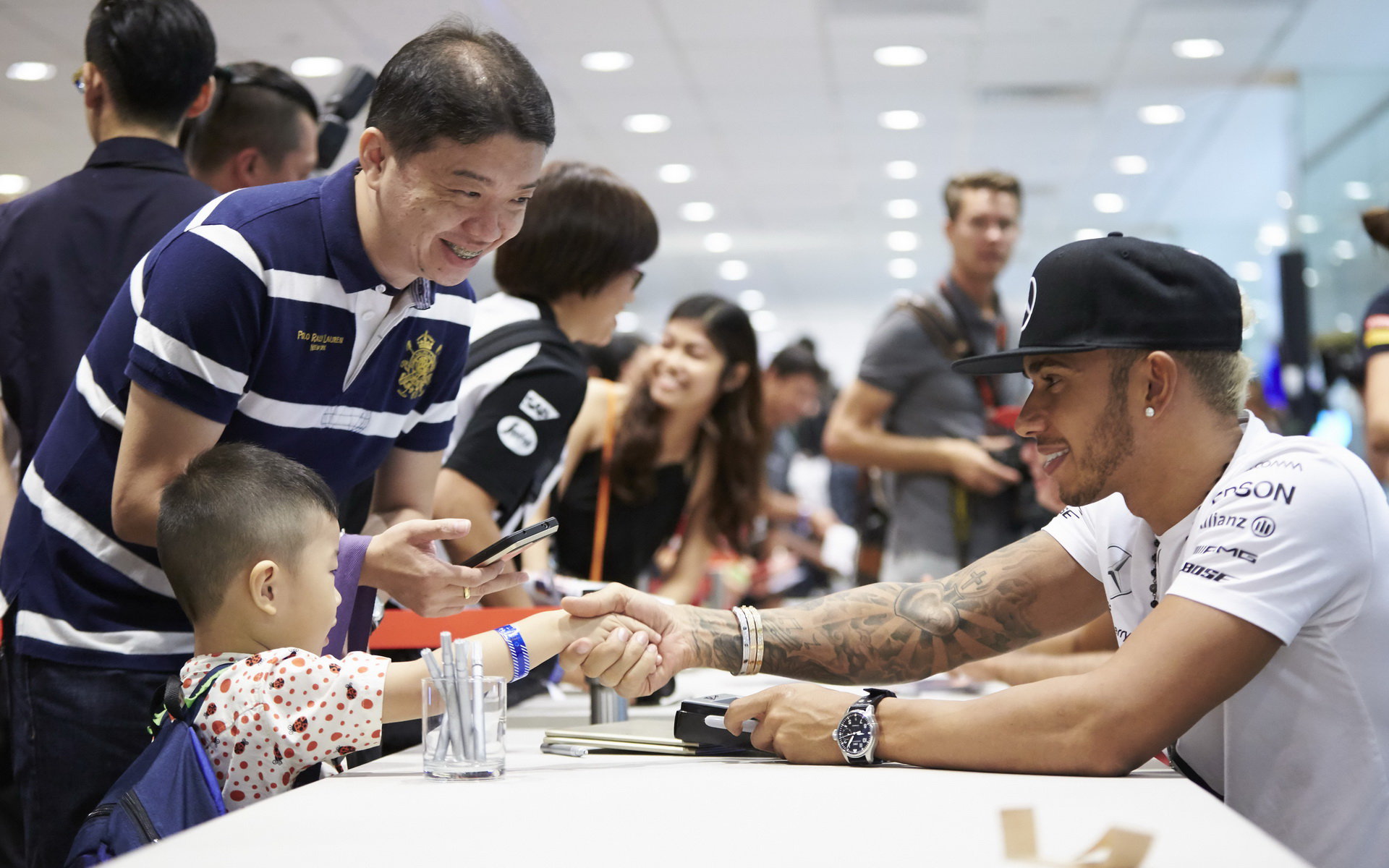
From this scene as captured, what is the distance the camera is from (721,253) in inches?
468

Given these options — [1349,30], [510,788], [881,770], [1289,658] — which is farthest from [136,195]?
[1349,30]

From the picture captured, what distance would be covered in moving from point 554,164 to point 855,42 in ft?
14.2

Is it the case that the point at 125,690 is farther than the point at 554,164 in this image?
No

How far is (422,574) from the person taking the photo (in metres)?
1.49

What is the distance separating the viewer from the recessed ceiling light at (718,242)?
436 inches

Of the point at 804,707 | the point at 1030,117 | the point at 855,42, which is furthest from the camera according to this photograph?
the point at 1030,117

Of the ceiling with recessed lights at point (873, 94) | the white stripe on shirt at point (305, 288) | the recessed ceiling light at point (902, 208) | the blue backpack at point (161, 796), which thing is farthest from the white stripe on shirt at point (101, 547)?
the recessed ceiling light at point (902, 208)

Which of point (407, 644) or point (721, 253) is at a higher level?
point (721, 253)

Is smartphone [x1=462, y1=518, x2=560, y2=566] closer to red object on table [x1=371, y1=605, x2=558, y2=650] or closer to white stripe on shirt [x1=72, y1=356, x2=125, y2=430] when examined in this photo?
red object on table [x1=371, y1=605, x2=558, y2=650]

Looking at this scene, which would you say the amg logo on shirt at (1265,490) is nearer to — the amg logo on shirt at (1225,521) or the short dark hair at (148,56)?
the amg logo on shirt at (1225,521)

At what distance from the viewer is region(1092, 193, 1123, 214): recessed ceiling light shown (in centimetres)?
1001

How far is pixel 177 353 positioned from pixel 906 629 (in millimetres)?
971

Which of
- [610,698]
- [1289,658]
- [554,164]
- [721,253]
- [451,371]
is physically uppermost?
[721,253]

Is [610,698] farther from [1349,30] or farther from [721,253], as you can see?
[721,253]
